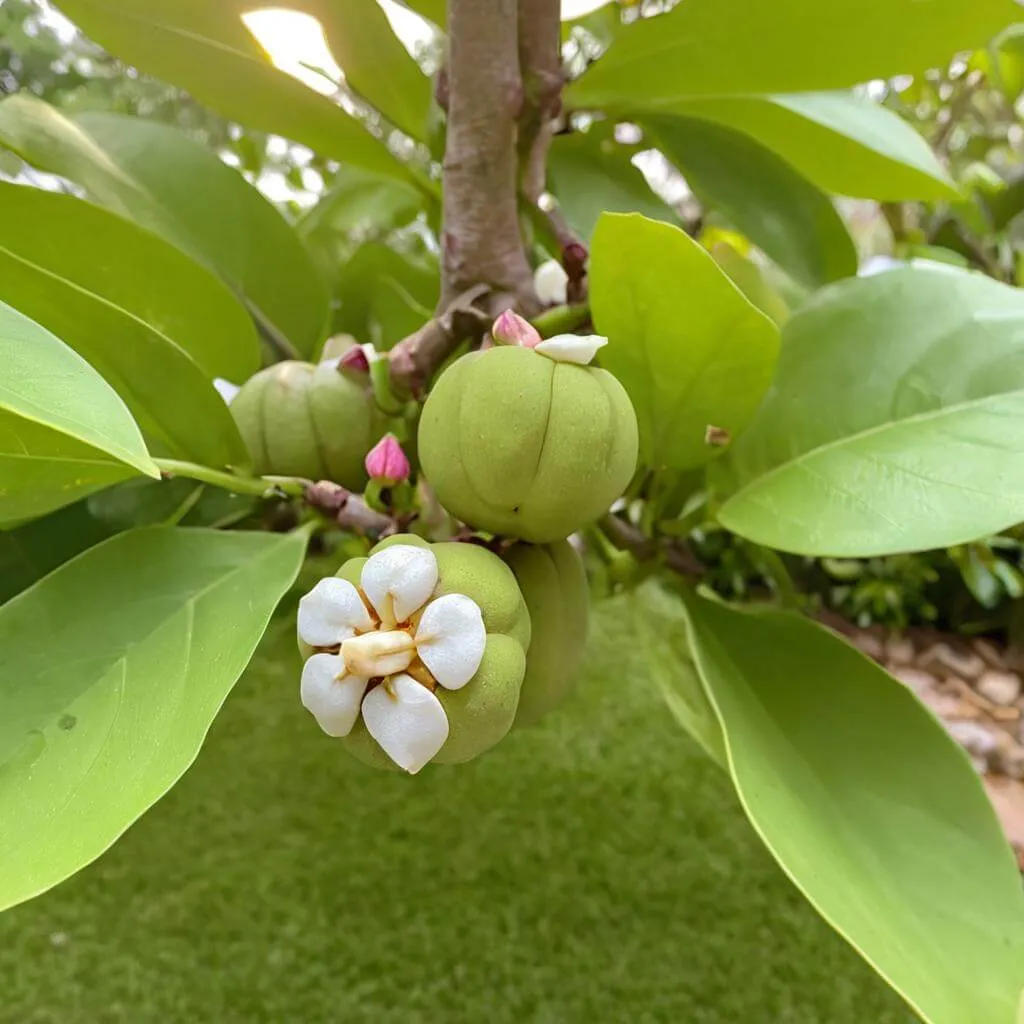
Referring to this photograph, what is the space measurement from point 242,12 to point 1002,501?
39 cm

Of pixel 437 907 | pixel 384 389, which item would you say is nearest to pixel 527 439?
pixel 384 389

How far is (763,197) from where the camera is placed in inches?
22.4

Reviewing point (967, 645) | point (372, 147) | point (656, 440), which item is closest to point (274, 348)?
point (372, 147)

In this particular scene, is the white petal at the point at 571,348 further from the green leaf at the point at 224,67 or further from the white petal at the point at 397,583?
the green leaf at the point at 224,67

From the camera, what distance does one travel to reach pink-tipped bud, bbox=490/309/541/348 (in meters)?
0.33

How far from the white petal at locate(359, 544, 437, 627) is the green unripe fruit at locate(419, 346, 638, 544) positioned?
0.13ft

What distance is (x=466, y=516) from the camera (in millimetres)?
335

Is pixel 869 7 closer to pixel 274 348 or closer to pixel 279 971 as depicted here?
pixel 274 348

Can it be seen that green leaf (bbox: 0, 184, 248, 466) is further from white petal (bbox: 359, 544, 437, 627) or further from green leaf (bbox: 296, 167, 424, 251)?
green leaf (bbox: 296, 167, 424, 251)

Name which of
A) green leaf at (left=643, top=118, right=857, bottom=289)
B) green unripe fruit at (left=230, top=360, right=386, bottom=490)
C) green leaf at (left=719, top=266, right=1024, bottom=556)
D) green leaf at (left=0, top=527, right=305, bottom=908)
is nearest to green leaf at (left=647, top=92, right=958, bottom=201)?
green leaf at (left=643, top=118, right=857, bottom=289)

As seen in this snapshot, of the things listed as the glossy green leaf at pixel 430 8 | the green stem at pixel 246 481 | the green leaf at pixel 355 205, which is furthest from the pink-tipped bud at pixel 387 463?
the green leaf at pixel 355 205

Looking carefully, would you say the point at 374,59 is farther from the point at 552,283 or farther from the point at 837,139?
the point at 837,139

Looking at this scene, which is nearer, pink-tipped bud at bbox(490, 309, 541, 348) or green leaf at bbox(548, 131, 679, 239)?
pink-tipped bud at bbox(490, 309, 541, 348)

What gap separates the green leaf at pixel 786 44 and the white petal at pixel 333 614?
1.09 feet
